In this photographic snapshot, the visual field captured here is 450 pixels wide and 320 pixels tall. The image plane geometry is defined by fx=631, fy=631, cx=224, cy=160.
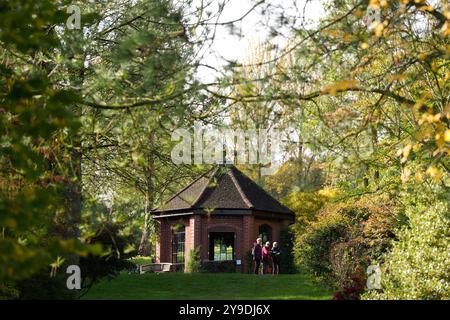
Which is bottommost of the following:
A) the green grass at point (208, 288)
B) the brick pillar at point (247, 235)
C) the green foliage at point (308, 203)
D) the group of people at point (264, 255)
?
the green grass at point (208, 288)

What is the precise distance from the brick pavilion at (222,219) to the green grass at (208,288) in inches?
236

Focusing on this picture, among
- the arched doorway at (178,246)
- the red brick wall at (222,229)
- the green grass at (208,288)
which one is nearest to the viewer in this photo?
the green grass at (208,288)

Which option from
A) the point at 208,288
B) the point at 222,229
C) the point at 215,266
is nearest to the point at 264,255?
the point at 215,266

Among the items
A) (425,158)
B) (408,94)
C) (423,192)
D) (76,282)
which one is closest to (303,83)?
(423,192)

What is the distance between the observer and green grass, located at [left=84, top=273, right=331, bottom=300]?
57.9 ft

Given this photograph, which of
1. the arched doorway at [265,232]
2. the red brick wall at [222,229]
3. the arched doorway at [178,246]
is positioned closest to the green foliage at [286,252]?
the arched doorway at [265,232]

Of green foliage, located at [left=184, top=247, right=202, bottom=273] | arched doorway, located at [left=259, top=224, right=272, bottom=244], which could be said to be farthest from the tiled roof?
green foliage, located at [left=184, top=247, right=202, bottom=273]

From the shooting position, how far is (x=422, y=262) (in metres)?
12.0

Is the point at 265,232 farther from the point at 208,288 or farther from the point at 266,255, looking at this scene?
the point at 208,288

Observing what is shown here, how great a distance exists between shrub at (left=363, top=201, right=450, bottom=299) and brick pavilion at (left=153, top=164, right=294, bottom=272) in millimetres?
16326

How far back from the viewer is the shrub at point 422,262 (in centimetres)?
1159

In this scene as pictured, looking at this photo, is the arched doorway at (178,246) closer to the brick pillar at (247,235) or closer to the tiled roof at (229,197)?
the tiled roof at (229,197)

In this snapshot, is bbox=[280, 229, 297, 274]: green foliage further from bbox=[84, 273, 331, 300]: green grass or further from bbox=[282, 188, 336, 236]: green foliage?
bbox=[84, 273, 331, 300]: green grass

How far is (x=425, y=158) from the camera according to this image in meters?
17.3
